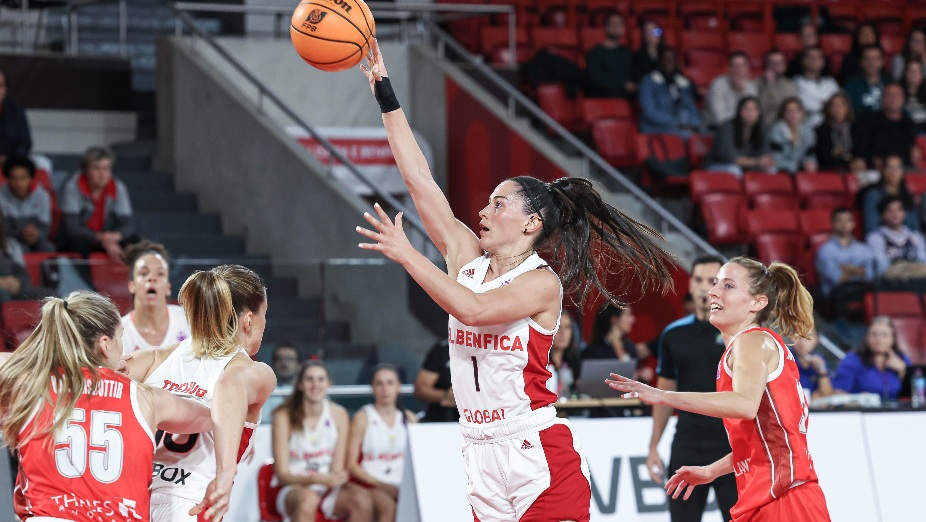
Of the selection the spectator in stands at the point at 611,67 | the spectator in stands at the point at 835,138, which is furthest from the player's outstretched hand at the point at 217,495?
the spectator in stands at the point at 835,138

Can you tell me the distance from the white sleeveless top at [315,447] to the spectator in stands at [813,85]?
7410mm

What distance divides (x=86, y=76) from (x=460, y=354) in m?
9.50

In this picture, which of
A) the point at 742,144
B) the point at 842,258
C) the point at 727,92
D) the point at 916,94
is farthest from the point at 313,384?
the point at 916,94

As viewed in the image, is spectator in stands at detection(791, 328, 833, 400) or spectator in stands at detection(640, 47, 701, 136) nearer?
spectator in stands at detection(791, 328, 833, 400)

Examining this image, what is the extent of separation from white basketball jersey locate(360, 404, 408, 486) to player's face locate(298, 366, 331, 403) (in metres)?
0.36

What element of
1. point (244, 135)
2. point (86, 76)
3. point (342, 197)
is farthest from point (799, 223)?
point (86, 76)

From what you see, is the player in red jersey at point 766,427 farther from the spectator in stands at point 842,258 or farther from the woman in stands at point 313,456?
the spectator in stands at point 842,258

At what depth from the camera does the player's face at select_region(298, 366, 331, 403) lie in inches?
323

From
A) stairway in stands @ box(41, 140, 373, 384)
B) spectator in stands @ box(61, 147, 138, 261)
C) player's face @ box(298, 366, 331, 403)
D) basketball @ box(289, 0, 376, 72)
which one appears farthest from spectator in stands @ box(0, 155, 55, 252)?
basketball @ box(289, 0, 376, 72)

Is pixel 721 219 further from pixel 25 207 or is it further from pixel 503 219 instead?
pixel 503 219

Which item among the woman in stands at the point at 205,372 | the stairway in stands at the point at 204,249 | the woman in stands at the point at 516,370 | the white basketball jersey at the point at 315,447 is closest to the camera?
the woman in stands at the point at 205,372

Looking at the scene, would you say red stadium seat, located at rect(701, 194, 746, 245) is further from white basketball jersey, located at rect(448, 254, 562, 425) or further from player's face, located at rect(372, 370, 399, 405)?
white basketball jersey, located at rect(448, 254, 562, 425)

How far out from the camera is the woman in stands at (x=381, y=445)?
325 inches

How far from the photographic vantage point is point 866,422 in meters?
7.46
